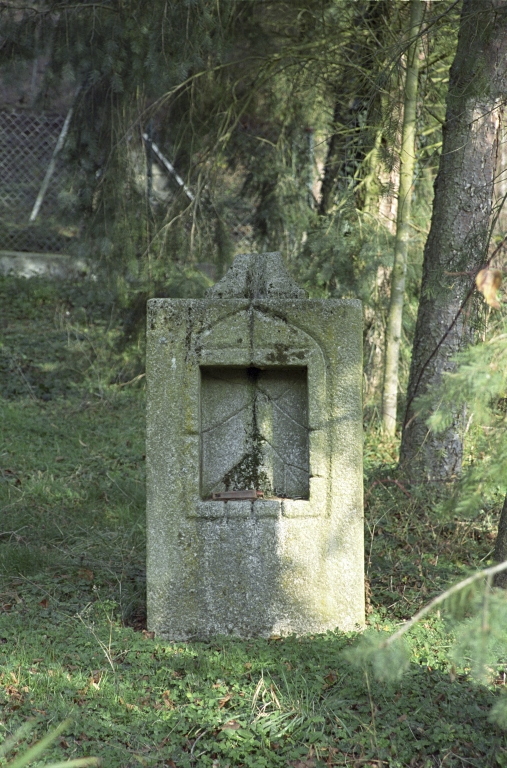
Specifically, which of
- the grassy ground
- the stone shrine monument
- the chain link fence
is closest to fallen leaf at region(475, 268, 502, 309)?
the grassy ground

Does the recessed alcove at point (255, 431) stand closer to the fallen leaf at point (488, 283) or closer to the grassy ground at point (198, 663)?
the grassy ground at point (198, 663)

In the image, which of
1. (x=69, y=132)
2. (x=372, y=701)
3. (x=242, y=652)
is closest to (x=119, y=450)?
(x=69, y=132)

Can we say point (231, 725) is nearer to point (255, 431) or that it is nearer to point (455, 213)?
point (255, 431)

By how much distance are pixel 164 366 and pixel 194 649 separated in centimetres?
134

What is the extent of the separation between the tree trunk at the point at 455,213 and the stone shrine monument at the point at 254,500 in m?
1.42

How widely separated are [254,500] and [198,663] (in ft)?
2.59

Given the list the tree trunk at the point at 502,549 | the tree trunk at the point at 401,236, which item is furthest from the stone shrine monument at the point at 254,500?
the tree trunk at the point at 401,236

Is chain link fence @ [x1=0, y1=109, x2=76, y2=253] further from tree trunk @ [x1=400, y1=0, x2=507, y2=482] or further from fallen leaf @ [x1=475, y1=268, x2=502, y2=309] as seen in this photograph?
fallen leaf @ [x1=475, y1=268, x2=502, y2=309]

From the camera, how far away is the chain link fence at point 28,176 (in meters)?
11.7

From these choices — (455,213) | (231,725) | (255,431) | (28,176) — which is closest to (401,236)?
(455,213)

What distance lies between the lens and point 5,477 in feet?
19.9

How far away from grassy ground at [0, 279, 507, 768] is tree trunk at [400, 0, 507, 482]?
1.39ft

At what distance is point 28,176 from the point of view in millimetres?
12617

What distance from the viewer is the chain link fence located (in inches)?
460
